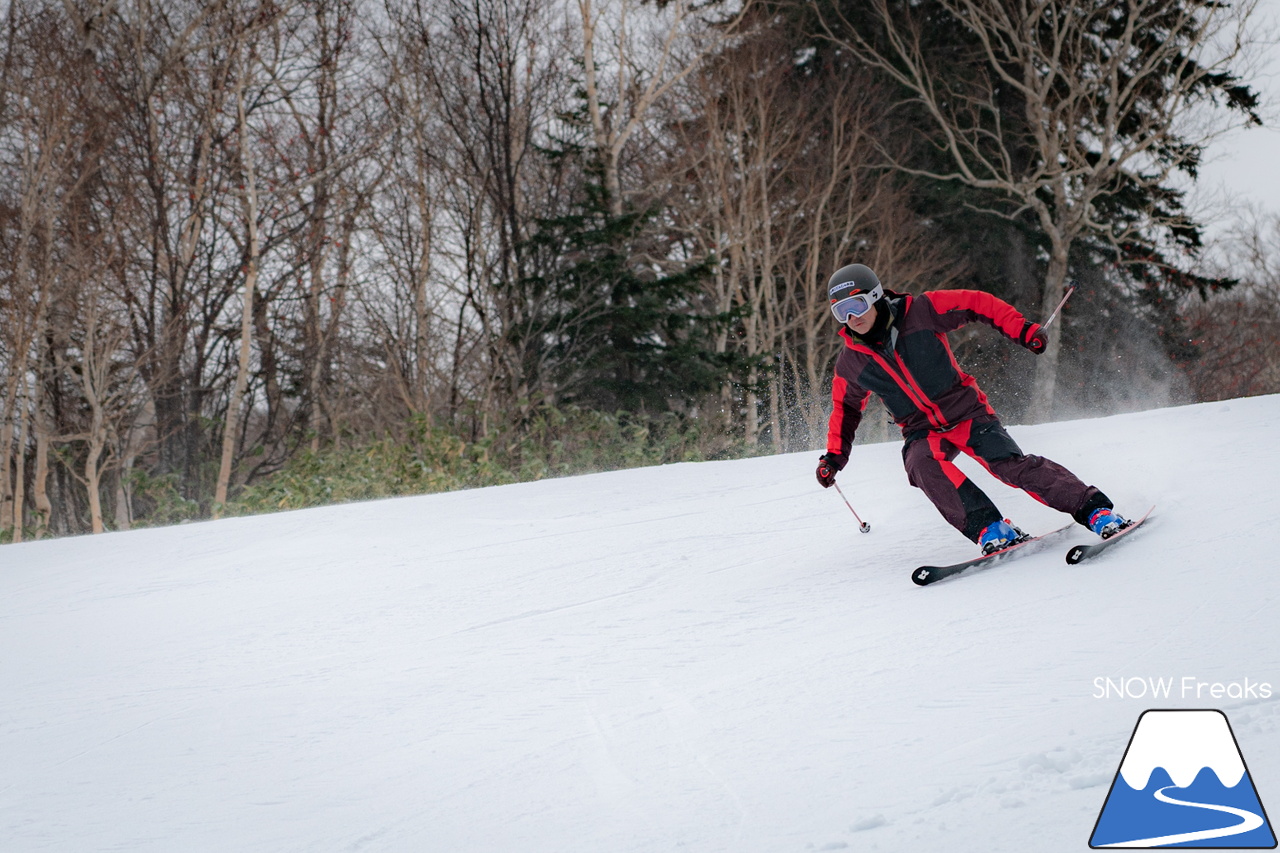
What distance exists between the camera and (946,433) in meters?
4.10

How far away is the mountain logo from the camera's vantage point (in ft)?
6.09

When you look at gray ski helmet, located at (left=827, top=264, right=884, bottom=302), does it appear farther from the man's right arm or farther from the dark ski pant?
the dark ski pant

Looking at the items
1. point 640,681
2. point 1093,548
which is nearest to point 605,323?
point 1093,548

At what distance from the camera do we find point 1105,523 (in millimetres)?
3789

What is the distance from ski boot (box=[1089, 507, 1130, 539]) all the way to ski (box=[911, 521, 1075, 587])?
0.26 m

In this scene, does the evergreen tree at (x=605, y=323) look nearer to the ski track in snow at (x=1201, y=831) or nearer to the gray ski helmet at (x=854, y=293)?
the gray ski helmet at (x=854, y=293)

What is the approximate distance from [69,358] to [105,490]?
13.3 feet

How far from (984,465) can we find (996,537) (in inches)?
12.4

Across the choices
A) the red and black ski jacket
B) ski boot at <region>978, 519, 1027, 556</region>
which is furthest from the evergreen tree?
ski boot at <region>978, 519, 1027, 556</region>

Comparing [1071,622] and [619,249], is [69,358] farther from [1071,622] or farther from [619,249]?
[1071,622]

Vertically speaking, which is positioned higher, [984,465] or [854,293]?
[854,293]

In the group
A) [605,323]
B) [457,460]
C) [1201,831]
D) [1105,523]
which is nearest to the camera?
[1201,831]

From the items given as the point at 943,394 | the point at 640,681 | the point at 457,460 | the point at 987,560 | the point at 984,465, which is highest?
the point at 943,394

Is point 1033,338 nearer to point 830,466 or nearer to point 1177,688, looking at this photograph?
point 830,466
